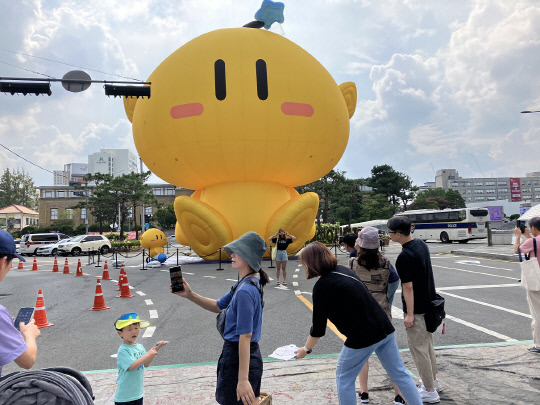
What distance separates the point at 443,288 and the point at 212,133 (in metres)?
8.02

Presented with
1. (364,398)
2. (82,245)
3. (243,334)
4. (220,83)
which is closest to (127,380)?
(243,334)

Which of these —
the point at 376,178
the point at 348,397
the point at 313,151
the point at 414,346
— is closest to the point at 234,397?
the point at 348,397

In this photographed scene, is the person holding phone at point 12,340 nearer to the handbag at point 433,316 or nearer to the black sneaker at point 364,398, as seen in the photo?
the black sneaker at point 364,398

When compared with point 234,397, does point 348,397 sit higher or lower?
lower

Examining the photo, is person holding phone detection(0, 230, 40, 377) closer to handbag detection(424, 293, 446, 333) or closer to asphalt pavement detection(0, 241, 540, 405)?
asphalt pavement detection(0, 241, 540, 405)

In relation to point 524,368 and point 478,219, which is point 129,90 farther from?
point 478,219

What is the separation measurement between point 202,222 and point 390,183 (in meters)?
59.1

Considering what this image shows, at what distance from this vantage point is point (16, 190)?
80.9 metres

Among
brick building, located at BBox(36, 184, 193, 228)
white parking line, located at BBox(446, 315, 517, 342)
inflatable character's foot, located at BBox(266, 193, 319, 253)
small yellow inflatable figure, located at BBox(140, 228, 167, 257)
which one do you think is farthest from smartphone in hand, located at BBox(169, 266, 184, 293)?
brick building, located at BBox(36, 184, 193, 228)

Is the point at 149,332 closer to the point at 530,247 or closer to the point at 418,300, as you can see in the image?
the point at 418,300

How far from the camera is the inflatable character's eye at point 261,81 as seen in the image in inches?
472

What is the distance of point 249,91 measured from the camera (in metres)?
11.9

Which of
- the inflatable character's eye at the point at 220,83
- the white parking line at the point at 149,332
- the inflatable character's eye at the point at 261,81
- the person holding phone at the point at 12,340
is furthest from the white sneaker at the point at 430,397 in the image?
the inflatable character's eye at the point at 220,83

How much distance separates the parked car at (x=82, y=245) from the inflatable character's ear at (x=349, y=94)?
20625 millimetres
